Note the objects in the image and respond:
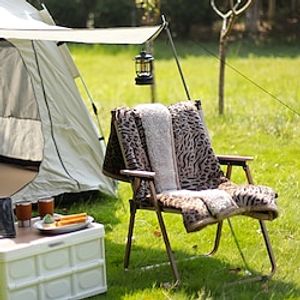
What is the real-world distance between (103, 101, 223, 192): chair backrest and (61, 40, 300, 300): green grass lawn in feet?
1.44

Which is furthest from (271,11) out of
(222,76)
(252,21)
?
(222,76)

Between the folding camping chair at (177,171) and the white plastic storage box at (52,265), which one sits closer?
the white plastic storage box at (52,265)

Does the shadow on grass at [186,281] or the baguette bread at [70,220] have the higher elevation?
the baguette bread at [70,220]

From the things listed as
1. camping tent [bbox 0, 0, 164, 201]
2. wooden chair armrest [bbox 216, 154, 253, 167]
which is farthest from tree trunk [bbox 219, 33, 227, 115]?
wooden chair armrest [bbox 216, 154, 253, 167]

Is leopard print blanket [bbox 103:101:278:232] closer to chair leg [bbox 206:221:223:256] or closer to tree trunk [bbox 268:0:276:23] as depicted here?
chair leg [bbox 206:221:223:256]

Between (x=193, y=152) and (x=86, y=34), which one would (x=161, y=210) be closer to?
(x=193, y=152)

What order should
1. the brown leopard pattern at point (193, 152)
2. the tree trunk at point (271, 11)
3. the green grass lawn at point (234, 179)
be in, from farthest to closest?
1. the tree trunk at point (271, 11)
2. the brown leopard pattern at point (193, 152)
3. the green grass lawn at point (234, 179)

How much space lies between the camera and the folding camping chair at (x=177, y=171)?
3979mm

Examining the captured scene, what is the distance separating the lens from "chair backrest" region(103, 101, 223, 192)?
4.32m

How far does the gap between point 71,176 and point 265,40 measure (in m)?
11.3

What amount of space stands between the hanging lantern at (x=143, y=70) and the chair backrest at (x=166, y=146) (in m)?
0.15

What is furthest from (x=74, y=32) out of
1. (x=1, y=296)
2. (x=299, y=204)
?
(x=299, y=204)

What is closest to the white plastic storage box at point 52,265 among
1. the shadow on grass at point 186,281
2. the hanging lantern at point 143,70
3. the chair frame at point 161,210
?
the shadow on grass at point 186,281

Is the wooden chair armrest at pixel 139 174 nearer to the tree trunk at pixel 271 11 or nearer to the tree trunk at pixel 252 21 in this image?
the tree trunk at pixel 252 21
